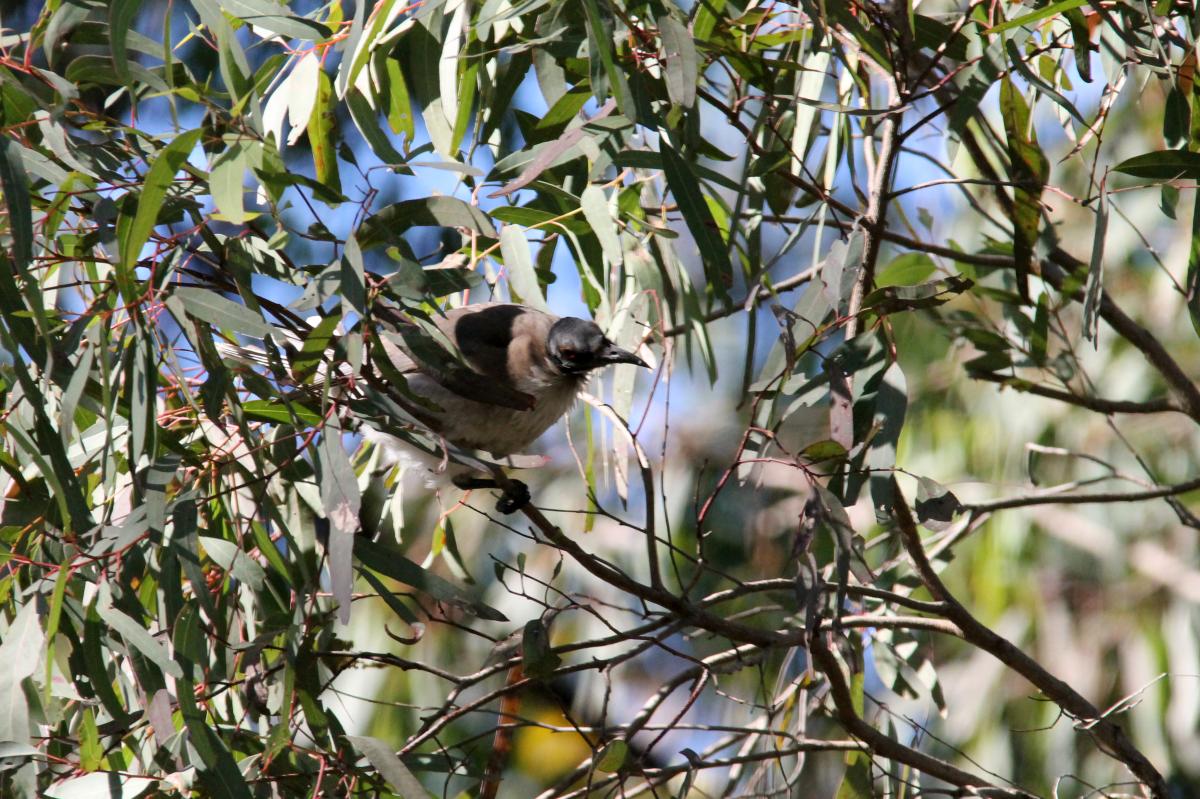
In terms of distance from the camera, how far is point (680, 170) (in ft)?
6.22

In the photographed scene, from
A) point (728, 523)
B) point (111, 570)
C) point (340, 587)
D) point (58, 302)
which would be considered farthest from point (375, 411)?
point (728, 523)

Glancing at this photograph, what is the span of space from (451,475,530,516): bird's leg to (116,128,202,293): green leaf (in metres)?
0.96

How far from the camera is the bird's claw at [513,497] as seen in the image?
2.56 m

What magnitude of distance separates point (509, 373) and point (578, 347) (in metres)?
0.25

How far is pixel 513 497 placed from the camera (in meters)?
2.63

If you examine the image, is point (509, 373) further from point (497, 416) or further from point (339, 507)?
point (339, 507)

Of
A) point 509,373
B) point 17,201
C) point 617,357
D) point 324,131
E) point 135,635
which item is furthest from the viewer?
point 509,373

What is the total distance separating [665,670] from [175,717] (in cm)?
457

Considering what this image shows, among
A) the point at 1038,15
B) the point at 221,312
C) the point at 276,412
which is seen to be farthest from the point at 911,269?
the point at 221,312

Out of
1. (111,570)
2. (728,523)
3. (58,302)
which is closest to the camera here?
(111,570)

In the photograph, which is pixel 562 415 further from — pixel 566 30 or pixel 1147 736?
pixel 1147 736

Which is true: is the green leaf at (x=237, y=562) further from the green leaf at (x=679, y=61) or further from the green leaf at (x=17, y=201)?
the green leaf at (x=679, y=61)

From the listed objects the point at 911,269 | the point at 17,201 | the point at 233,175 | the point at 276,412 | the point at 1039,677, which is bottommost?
the point at 1039,677

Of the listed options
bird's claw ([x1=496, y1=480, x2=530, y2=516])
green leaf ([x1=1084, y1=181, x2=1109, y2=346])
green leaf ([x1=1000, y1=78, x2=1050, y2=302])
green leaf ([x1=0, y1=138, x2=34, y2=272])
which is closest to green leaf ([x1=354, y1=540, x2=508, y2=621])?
bird's claw ([x1=496, y1=480, x2=530, y2=516])
